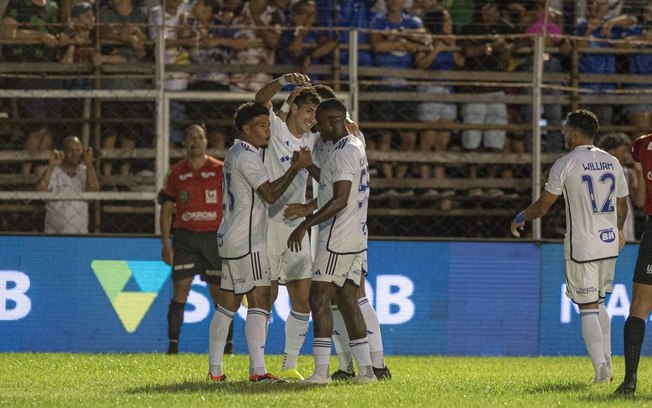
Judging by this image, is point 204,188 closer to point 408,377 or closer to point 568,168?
point 408,377

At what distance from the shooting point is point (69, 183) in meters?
14.7

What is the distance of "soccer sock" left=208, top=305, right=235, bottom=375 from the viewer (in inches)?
396

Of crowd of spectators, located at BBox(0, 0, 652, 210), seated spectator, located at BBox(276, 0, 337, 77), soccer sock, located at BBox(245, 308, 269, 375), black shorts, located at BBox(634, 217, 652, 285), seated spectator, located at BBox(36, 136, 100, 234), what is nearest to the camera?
black shorts, located at BBox(634, 217, 652, 285)

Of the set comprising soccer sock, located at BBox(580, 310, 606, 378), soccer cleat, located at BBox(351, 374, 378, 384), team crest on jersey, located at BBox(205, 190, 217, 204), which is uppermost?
team crest on jersey, located at BBox(205, 190, 217, 204)

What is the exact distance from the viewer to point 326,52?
15672 mm

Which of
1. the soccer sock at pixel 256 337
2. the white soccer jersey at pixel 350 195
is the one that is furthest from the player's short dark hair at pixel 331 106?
the soccer sock at pixel 256 337

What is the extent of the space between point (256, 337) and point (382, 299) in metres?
4.75

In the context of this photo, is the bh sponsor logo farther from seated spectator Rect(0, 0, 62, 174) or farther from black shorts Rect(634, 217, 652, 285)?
black shorts Rect(634, 217, 652, 285)

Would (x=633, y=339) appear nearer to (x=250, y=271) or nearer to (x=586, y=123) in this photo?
(x=586, y=123)

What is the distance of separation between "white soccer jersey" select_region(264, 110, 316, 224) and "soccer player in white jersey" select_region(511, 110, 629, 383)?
1705mm

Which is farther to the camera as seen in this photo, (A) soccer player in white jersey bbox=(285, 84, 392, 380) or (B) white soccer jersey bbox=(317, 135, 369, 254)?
(A) soccer player in white jersey bbox=(285, 84, 392, 380)

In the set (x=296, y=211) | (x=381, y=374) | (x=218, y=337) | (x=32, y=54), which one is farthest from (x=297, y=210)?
(x=32, y=54)

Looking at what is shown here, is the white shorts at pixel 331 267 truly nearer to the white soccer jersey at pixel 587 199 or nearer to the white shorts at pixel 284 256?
the white shorts at pixel 284 256

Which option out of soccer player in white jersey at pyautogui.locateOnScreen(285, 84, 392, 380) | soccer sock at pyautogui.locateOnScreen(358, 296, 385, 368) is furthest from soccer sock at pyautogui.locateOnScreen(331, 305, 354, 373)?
soccer sock at pyautogui.locateOnScreen(358, 296, 385, 368)
